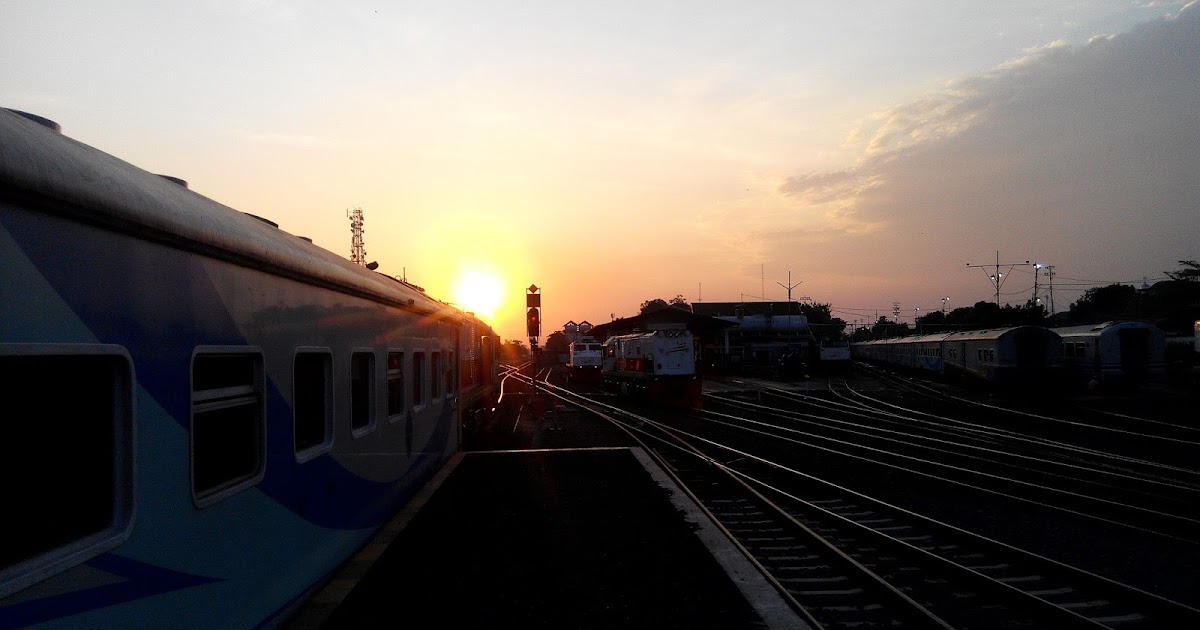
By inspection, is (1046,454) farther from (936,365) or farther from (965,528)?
(936,365)

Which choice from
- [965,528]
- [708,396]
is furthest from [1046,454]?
[708,396]

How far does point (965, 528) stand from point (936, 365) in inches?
1415

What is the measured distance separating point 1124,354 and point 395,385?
1260 inches

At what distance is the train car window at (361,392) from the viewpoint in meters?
7.58

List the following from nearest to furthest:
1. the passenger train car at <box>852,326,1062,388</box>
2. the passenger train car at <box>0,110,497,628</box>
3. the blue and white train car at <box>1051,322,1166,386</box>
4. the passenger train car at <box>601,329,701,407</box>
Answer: the passenger train car at <box>0,110,497,628</box>
the passenger train car at <box>601,329,701,407</box>
the blue and white train car at <box>1051,322,1166,386</box>
the passenger train car at <box>852,326,1062,388</box>

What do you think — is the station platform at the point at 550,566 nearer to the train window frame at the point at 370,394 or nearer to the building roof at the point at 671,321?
the train window frame at the point at 370,394

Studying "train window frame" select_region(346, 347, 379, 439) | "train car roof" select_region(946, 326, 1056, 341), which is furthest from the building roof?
"train window frame" select_region(346, 347, 379, 439)

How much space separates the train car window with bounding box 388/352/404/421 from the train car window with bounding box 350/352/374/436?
899 mm

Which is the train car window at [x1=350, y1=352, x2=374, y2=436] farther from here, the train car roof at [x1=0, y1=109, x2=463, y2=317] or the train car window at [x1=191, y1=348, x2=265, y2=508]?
the train car window at [x1=191, y1=348, x2=265, y2=508]

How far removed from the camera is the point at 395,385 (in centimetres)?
964

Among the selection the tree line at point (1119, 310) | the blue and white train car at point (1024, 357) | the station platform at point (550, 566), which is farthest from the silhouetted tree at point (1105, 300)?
the station platform at point (550, 566)

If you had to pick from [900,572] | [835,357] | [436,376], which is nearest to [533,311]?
[436,376]

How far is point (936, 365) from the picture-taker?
4325 centimetres

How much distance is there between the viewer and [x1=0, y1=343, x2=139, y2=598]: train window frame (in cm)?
303
